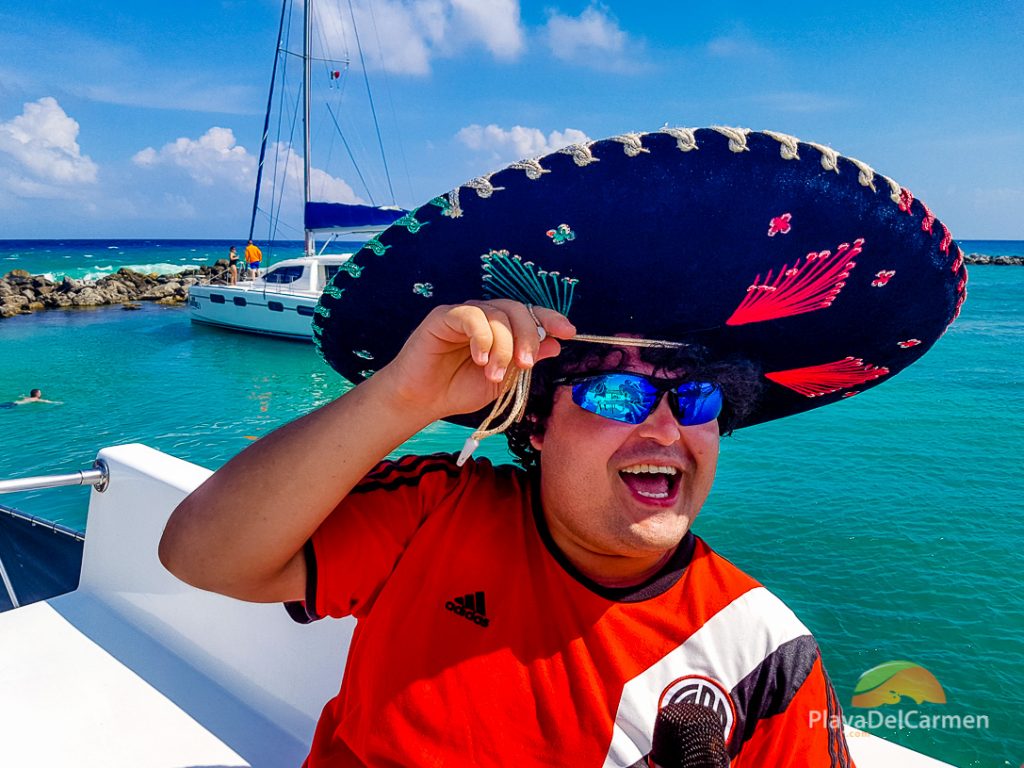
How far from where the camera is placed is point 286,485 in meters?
1.18

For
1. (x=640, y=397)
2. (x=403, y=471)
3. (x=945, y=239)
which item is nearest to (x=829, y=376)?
(x=945, y=239)

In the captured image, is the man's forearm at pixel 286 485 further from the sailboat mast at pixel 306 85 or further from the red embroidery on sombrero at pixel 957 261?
the sailboat mast at pixel 306 85

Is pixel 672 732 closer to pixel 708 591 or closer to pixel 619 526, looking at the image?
pixel 708 591

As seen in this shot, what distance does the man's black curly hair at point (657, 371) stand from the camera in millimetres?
1390

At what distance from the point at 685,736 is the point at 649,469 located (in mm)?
441

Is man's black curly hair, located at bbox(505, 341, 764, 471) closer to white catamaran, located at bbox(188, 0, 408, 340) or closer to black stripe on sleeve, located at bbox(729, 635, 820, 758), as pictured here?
black stripe on sleeve, located at bbox(729, 635, 820, 758)

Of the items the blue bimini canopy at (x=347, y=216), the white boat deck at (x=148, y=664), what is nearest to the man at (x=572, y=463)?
the white boat deck at (x=148, y=664)

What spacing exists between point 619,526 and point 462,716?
0.41 m

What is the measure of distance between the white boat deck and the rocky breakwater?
26.9m

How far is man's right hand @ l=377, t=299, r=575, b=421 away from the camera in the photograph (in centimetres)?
106

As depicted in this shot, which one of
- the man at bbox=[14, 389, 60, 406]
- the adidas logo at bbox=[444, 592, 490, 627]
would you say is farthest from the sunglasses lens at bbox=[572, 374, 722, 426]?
the man at bbox=[14, 389, 60, 406]

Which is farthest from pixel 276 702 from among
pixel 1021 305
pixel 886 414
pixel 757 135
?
pixel 1021 305

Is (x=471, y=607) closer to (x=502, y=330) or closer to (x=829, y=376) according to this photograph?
(x=502, y=330)

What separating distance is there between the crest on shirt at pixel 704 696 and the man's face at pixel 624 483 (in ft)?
0.71
